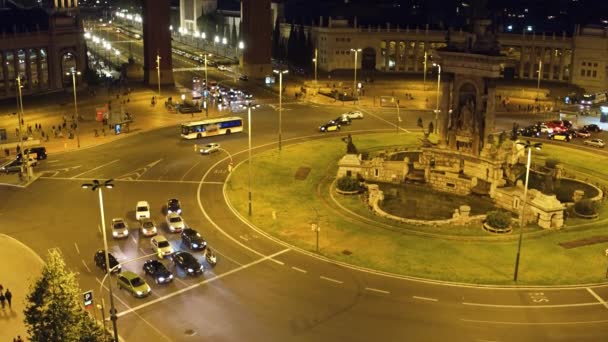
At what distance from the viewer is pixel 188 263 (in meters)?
54.4

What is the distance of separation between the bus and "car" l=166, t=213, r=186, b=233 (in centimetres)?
3610

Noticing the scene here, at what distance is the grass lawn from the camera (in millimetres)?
55156

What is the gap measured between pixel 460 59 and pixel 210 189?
33836 mm

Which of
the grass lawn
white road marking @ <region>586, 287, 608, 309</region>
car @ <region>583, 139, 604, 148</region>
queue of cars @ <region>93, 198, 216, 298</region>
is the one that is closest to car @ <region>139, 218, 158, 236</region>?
queue of cars @ <region>93, 198, 216, 298</region>

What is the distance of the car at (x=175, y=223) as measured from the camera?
210 ft

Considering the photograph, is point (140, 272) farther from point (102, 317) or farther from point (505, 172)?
point (505, 172)

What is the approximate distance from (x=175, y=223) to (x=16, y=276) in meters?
15.7

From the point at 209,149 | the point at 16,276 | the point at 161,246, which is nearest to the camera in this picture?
the point at 16,276

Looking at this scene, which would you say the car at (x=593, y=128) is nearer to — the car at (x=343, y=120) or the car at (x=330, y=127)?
the car at (x=343, y=120)

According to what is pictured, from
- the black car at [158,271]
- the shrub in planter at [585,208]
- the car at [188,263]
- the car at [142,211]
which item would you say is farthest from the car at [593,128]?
the black car at [158,271]

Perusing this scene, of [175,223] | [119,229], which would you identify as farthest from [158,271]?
[175,223]

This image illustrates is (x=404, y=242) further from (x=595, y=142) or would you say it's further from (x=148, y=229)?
(x=595, y=142)

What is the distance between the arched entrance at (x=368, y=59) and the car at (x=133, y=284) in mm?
126263

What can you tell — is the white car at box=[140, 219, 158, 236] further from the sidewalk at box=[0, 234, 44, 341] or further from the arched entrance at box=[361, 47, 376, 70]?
the arched entrance at box=[361, 47, 376, 70]
